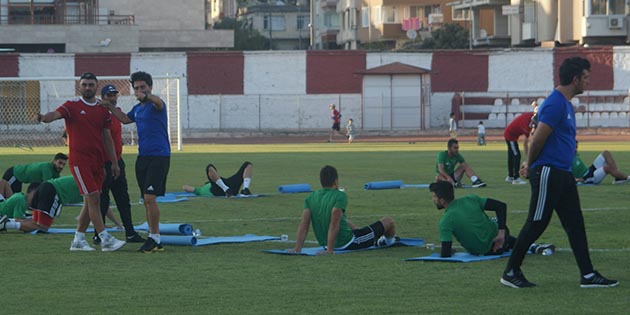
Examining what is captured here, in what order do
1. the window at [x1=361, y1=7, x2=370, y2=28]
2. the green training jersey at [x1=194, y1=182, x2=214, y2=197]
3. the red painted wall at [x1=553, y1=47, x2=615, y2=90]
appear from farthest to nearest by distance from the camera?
the window at [x1=361, y1=7, x2=370, y2=28]
the red painted wall at [x1=553, y1=47, x2=615, y2=90]
the green training jersey at [x1=194, y1=182, x2=214, y2=197]

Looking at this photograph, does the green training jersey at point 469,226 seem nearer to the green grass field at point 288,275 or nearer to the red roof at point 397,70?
the green grass field at point 288,275

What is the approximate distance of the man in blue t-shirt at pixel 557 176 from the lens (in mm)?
9953

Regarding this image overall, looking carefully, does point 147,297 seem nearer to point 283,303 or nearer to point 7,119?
point 283,303

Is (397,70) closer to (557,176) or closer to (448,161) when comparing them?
(448,161)

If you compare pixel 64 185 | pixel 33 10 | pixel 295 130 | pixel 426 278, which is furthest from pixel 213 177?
pixel 33 10

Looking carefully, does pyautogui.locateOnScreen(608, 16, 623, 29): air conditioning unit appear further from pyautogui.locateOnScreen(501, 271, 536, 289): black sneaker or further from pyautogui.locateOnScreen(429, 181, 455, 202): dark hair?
pyautogui.locateOnScreen(501, 271, 536, 289): black sneaker

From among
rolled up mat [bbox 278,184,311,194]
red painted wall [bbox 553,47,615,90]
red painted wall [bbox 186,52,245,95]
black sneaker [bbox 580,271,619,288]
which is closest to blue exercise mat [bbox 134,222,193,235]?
black sneaker [bbox 580,271,619,288]

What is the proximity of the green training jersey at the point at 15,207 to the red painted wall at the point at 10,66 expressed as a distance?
46.6 metres

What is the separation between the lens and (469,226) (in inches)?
467

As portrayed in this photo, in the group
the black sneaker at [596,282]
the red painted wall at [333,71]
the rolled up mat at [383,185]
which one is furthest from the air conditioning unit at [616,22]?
the black sneaker at [596,282]

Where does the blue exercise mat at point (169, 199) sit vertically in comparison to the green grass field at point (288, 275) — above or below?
above

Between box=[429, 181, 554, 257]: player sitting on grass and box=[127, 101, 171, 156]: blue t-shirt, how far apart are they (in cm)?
351

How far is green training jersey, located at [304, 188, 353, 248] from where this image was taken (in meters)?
12.7

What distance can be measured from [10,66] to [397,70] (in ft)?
70.0
